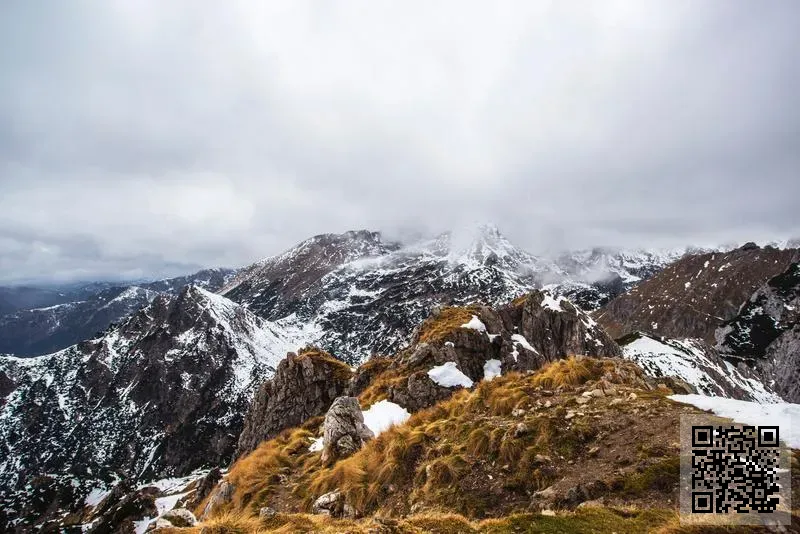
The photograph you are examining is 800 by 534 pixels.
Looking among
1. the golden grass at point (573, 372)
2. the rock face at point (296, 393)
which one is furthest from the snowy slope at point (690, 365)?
the golden grass at point (573, 372)

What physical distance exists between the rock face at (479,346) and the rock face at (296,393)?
994cm

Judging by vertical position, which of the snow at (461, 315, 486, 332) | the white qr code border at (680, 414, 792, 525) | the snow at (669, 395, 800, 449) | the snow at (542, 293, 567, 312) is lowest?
the white qr code border at (680, 414, 792, 525)

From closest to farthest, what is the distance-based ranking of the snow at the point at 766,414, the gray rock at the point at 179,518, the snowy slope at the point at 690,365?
the snow at the point at 766,414 → the gray rock at the point at 179,518 → the snowy slope at the point at 690,365

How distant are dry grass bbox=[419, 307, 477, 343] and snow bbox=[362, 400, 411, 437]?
1413 cm

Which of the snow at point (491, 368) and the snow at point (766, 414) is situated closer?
the snow at point (766, 414)

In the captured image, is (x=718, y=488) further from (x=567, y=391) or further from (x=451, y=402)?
(x=451, y=402)

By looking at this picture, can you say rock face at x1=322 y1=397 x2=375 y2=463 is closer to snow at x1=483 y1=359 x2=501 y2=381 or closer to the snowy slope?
snow at x1=483 y1=359 x2=501 y2=381

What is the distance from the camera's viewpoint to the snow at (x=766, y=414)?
8173 mm

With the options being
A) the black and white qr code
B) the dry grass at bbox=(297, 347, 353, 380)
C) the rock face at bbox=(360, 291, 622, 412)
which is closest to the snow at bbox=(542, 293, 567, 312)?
the rock face at bbox=(360, 291, 622, 412)

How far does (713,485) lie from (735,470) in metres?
0.46

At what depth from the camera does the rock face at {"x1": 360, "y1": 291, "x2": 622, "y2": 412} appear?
3269cm

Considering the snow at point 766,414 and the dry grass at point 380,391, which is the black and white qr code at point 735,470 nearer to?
the snow at point 766,414

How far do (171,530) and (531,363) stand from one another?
44.7 meters

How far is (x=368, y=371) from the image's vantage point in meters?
47.4
